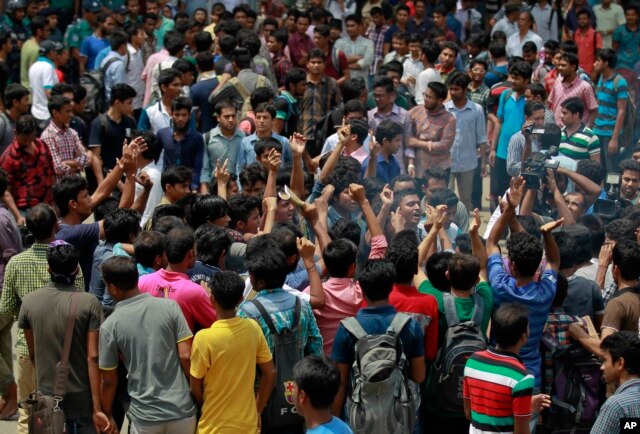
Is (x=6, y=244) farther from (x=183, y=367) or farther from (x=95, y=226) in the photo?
(x=183, y=367)

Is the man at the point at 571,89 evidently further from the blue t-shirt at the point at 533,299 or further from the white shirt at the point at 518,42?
the blue t-shirt at the point at 533,299

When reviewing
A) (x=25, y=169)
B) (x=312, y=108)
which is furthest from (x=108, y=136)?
(x=312, y=108)

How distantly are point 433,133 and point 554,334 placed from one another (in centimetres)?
464

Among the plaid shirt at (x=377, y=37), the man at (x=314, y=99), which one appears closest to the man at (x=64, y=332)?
the man at (x=314, y=99)

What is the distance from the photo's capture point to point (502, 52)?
13.1 metres

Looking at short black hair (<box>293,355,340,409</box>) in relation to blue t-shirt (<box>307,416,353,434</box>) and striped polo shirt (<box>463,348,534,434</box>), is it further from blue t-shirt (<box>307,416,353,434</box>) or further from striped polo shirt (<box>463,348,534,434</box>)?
striped polo shirt (<box>463,348,534,434</box>)

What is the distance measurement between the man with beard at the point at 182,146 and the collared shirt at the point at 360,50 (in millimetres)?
4927

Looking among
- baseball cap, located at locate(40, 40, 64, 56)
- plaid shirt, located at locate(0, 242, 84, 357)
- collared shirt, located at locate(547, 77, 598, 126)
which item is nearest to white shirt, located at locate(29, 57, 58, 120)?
baseball cap, located at locate(40, 40, 64, 56)

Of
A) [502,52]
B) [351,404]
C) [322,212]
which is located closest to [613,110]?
[502,52]

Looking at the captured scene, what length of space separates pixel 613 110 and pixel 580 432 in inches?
251

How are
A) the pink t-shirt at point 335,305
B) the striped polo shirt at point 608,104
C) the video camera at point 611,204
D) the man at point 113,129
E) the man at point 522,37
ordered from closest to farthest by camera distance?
1. the pink t-shirt at point 335,305
2. the video camera at point 611,204
3. the man at point 113,129
4. the striped polo shirt at point 608,104
5. the man at point 522,37

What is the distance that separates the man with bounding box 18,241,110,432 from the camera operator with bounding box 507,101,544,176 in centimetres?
465

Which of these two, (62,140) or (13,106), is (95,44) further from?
(62,140)

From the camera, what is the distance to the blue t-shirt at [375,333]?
18.4 ft
